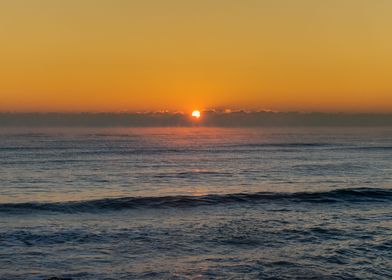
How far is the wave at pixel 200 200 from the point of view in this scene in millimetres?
35291

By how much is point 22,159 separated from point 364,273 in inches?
2457

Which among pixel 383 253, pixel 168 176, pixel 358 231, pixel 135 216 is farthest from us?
pixel 168 176

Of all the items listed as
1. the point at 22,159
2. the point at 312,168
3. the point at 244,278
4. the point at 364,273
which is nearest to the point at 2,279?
the point at 244,278

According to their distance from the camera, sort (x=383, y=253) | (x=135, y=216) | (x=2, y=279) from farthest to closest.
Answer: (x=135, y=216) < (x=383, y=253) < (x=2, y=279)

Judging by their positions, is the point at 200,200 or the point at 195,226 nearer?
the point at 195,226

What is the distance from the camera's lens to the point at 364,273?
19.5m

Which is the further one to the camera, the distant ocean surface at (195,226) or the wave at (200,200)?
the wave at (200,200)

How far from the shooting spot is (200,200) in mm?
38531

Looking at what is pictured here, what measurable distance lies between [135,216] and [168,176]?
23218 mm

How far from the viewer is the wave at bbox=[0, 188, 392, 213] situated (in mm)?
35291

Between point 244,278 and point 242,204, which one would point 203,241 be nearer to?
point 244,278

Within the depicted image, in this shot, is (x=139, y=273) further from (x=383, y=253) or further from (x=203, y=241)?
(x=383, y=253)

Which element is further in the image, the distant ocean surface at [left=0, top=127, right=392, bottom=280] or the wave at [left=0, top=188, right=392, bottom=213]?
the wave at [left=0, top=188, right=392, bottom=213]

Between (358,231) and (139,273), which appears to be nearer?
(139,273)
